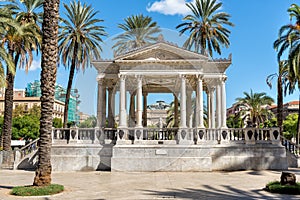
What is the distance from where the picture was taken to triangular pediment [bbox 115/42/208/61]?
67.1 ft

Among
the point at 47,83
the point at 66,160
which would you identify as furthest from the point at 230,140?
the point at 47,83

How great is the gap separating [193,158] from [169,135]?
2.44 meters

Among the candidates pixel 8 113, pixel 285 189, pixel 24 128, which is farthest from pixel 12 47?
pixel 24 128

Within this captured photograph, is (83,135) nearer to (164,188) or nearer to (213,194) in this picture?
(164,188)

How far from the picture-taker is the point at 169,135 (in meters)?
20.6

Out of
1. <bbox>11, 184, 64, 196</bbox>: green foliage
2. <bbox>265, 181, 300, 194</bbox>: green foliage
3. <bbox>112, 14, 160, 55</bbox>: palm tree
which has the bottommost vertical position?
<bbox>11, 184, 64, 196</bbox>: green foliage

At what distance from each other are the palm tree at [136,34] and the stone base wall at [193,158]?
15214 millimetres

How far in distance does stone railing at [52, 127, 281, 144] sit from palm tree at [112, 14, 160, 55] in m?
13.3

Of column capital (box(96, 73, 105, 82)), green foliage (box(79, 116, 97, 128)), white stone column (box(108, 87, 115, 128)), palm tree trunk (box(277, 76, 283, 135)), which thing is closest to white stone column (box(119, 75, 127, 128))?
column capital (box(96, 73, 105, 82))

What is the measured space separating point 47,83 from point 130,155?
8.65 meters

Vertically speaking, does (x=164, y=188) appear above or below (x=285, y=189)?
below

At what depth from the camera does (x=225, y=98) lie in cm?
2181

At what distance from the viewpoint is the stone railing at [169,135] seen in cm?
1980

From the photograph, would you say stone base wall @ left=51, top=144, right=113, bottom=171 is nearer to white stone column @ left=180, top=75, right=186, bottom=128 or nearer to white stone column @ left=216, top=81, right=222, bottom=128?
white stone column @ left=180, top=75, right=186, bottom=128
